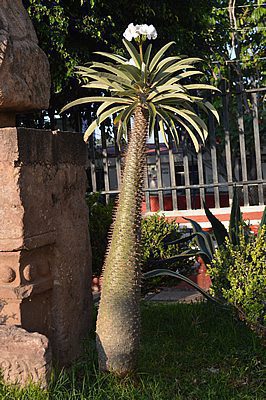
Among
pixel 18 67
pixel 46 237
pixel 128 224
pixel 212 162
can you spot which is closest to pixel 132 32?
pixel 18 67

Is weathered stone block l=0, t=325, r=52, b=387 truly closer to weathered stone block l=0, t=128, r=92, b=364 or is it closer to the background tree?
weathered stone block l=0, t=128, r=92, b=364

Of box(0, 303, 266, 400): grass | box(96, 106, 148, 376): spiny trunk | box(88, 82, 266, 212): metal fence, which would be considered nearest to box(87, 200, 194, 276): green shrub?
box(88, 82, 266, 212): metal fence

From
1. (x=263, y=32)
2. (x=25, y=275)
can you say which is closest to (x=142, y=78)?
(x=25, y=275)

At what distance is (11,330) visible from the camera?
3.08 m

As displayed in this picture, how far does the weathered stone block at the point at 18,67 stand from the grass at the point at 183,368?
5.10 feet

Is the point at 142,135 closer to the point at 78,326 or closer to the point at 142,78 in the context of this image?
the point at 142,78

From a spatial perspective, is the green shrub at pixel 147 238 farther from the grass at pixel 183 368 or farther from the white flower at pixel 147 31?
the white flower at pixel 147 31

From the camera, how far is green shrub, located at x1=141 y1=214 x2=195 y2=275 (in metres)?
5.12

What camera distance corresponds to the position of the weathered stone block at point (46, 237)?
314 centimetres

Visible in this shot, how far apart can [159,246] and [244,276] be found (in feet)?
4.54

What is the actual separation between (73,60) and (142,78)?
3855 mm

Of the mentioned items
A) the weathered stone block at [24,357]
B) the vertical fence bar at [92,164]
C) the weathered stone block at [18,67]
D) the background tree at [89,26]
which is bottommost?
the weathered stone block at [24,357]

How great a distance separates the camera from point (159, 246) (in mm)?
5199

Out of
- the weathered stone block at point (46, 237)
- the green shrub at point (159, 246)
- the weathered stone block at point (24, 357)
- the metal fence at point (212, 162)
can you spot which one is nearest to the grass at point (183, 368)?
the weathered stone block at point (24, 357)
